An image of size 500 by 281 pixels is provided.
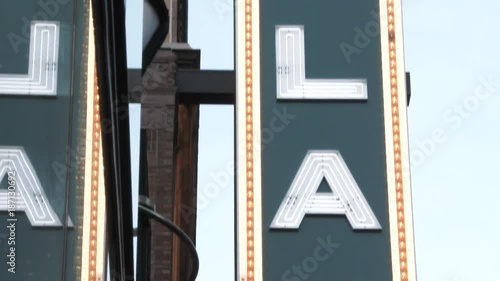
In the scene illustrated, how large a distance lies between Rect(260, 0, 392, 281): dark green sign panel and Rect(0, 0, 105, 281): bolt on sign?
6.64m

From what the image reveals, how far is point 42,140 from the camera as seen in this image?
9.27 feet

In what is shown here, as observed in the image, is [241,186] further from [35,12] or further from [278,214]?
[35,12]

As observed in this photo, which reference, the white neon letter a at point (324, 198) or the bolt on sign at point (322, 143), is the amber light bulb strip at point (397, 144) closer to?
the bolt on sign at point (322, 143)

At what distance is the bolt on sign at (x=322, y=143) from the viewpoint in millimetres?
9945

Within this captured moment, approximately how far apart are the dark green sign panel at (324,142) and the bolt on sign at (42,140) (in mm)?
6638

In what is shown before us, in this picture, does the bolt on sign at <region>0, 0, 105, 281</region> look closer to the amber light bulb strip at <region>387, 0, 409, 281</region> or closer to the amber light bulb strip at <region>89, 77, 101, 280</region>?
the amber light bulb strip at <region>89, 77, 101, 280</region>

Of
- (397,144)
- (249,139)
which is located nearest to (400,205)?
(397,144)

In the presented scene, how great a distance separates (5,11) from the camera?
2.66 metres

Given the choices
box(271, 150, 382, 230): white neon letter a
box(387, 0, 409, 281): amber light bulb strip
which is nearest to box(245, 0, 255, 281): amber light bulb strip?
box(271, 150, 382, 230): white neon letter a

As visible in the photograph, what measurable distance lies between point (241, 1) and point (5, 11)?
8.42 m

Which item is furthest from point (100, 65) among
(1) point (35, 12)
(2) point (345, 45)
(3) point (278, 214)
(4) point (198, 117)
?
(4) point (198, 117)

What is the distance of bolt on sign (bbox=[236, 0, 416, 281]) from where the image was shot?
995cm

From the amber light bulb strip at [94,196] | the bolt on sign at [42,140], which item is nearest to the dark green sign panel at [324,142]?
the amber light bulb strip at [94,196]

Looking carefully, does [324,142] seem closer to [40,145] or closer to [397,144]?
[397,144]
